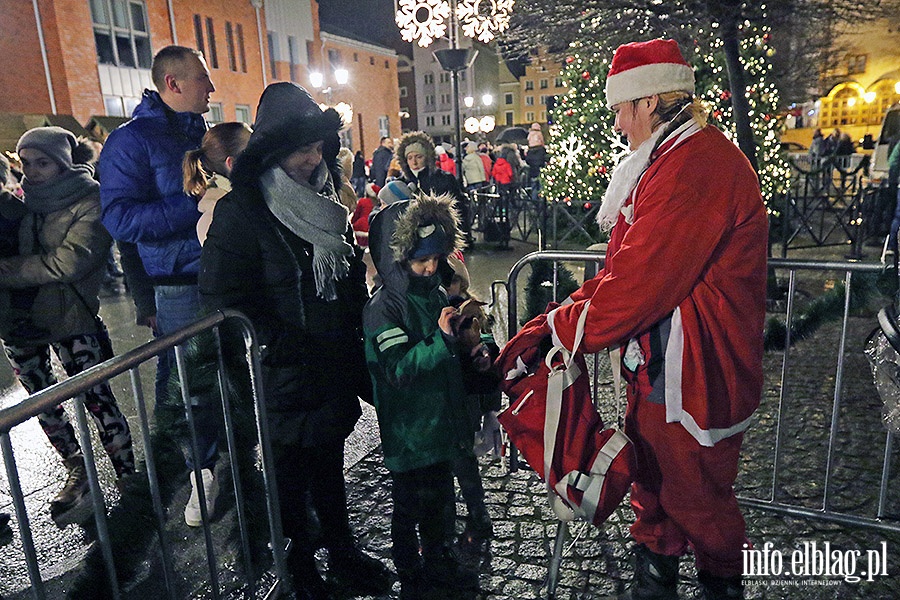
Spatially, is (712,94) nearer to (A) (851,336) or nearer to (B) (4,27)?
→ (A) (851,336)

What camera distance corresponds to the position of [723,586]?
2.53 meters

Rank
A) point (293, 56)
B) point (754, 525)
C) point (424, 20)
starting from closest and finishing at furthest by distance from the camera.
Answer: point (754, 525), point (424, 20), point (293, 56)

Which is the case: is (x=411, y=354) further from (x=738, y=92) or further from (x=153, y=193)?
(x=738, y=92)

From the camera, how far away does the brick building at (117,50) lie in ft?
63.3

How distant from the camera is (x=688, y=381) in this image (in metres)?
2.29

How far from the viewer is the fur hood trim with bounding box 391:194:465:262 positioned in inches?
105

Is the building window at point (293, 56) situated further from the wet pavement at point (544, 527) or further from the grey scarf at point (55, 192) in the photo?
the grey scarf at point (55, 192)

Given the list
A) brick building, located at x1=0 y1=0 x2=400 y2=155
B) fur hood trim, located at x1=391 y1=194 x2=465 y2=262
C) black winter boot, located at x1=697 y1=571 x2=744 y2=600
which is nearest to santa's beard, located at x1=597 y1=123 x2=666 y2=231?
fur hood trim, located at x1=391 y1=194 x2=465 y2=262

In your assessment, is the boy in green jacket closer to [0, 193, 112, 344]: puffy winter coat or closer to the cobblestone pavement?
the cobblestone pavement

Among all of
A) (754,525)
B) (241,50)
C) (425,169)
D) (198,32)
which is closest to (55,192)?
(425,169)

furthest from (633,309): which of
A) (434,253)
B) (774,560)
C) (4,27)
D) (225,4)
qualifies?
(225,4)

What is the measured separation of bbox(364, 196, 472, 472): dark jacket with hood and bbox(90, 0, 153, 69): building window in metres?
22.9

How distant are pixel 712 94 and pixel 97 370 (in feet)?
32.3

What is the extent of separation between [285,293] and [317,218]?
338mm
